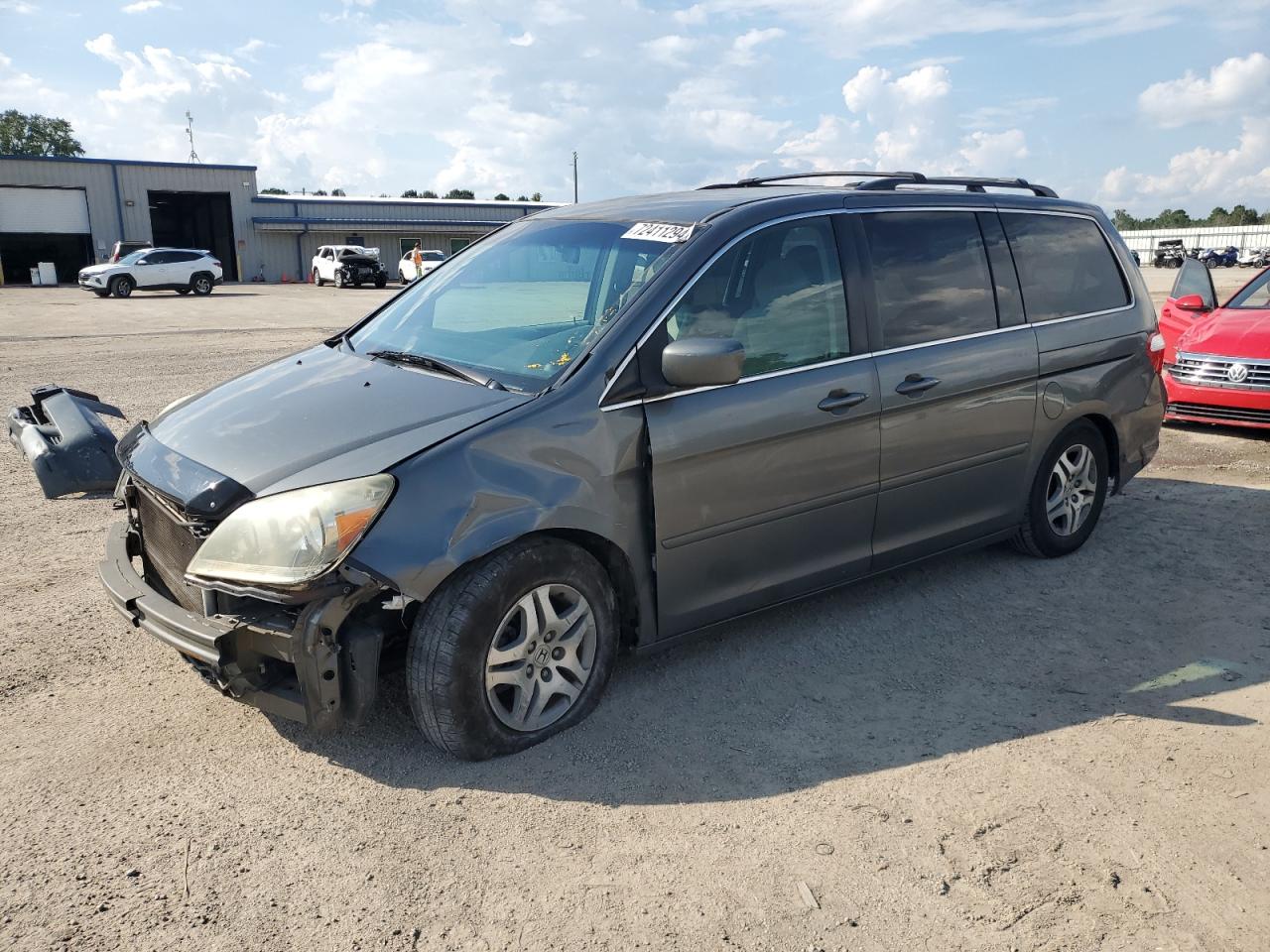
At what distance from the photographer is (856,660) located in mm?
4168

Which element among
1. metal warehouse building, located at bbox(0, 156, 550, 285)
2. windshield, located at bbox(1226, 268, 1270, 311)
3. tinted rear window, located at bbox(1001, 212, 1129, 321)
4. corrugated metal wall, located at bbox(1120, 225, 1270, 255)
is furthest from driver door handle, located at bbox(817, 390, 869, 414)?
corrugated metal wall, located at bbox(1120, 225, 1270, 255)

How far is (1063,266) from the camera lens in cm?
518

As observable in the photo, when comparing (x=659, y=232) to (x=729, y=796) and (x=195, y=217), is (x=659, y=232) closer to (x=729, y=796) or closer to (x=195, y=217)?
(x=729, y=796)

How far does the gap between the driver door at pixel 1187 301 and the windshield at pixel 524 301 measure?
22.3ft

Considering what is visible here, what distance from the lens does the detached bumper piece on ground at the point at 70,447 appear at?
4.93 metres

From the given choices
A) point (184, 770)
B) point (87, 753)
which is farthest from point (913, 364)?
point (87, 753)

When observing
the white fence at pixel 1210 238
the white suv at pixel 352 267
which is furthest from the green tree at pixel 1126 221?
the white suv at pixel 352 267

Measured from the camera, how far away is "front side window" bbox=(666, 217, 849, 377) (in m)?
3.76

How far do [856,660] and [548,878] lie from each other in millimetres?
1846

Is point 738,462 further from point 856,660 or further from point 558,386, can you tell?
point 856,660

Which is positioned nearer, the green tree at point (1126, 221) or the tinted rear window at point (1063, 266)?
the tinted rear window at point (1063, 266)

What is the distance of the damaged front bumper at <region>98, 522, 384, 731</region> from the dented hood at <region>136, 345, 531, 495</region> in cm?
40

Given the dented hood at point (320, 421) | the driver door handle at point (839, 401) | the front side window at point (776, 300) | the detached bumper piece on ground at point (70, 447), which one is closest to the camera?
the dented hood at point (320, 421)

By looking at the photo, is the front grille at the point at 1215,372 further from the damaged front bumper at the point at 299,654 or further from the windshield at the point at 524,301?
the damaged front bumper at the point at 299,654
